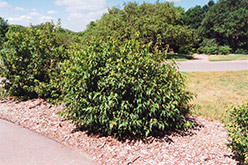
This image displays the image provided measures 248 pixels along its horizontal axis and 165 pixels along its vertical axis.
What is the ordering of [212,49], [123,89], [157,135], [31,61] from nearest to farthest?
1. [123,89]
2. [157,135]
3. [31,61]
4. [212,49]

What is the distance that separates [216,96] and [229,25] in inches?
1356

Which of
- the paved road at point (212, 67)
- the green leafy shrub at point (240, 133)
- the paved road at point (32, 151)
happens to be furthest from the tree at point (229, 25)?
the paved road at point (32, 151)

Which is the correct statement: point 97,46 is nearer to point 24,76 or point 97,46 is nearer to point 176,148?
point 176,148

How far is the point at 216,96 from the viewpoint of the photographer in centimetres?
743

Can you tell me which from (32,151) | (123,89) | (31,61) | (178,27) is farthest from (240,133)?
(178,27)

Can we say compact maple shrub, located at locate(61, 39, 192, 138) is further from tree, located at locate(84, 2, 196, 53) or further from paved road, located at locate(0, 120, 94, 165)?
tree, located at locate(84, 2, 196, 53)

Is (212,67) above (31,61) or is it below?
below

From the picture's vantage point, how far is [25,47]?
6117mm

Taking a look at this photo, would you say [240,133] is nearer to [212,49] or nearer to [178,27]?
[178,27]

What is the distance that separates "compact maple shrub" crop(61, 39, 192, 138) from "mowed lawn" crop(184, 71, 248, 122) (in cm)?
155

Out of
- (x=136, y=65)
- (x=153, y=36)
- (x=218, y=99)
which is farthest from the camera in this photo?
(x=153, y=36)

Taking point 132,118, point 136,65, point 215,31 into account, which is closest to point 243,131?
point 132,118

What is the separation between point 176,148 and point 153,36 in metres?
18.3

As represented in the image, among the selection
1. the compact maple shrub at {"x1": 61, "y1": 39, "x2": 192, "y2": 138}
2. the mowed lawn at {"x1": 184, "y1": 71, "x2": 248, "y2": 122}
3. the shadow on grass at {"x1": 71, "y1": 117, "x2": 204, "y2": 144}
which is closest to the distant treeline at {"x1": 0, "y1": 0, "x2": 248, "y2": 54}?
the compact maple shrub at {"x1": 61, "y1": 39, "x2": 192, "y2": 138}
